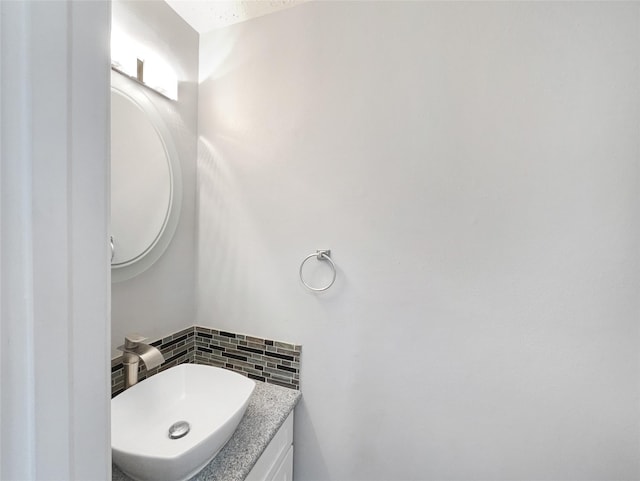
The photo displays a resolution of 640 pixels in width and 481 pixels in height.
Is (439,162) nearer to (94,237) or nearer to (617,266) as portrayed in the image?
(617,266)

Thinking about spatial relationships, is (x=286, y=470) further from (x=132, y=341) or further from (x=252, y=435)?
(x=132, y=341)

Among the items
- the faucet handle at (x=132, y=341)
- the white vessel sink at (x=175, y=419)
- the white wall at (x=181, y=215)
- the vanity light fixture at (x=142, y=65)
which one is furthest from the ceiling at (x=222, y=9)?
the white vessel sink at (x=175, y=419)

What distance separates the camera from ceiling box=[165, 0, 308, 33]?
3.67 feet

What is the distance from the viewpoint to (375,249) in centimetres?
106

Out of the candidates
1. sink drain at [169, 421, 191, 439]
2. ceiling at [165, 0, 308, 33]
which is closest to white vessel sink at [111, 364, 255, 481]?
sink drain at [169, 421, 191, 439]

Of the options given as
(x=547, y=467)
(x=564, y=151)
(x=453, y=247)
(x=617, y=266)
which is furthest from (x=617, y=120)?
(x=547, y=467)

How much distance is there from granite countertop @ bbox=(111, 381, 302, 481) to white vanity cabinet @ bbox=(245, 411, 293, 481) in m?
0.05

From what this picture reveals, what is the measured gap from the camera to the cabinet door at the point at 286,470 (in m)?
1.02

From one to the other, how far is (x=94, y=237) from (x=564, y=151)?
1.23 meters

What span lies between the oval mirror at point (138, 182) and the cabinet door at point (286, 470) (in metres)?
0.93

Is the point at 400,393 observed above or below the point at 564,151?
below

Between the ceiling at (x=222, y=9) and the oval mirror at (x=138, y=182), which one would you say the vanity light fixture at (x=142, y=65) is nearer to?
the oval mirror at (x=138, y=182)

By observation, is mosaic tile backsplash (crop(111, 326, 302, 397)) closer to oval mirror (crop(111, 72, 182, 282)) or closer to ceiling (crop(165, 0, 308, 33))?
oval mirror (crop(111, 72, 182, 282))

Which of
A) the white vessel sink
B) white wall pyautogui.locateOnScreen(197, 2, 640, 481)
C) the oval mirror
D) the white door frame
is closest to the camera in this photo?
the white door frame
